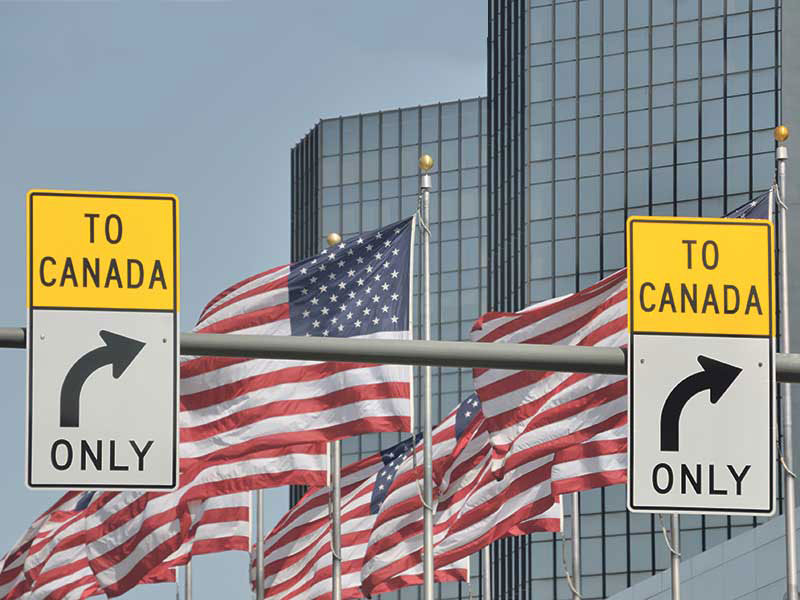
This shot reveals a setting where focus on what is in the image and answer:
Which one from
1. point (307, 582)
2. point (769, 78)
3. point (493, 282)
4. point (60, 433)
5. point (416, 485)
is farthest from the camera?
point (493, 282)

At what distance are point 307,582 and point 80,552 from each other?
3811mm

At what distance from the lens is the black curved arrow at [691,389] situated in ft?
34.1

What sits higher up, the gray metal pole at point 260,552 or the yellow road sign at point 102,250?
the yellow road sign at point 102,250

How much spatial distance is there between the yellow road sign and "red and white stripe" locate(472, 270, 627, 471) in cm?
1439

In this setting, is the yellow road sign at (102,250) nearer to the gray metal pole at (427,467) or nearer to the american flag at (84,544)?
the gray metal pole at (427,467)

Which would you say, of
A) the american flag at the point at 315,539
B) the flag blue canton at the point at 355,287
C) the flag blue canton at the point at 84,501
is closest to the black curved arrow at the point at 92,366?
the flag blue canton at the point at 355,287

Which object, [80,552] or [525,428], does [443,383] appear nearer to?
[80,552]

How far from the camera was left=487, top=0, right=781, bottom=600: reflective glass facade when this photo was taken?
10012cm

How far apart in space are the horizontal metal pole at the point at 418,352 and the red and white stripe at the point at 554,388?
13981mm

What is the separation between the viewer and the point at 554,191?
106438mm

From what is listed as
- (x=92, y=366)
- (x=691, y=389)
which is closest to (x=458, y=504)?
(x=691, y=389)

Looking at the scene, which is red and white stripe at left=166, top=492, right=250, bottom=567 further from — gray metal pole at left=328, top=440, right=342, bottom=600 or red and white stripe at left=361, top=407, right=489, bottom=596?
red and white stripe at left=361, top=407, right=489, bottom=596

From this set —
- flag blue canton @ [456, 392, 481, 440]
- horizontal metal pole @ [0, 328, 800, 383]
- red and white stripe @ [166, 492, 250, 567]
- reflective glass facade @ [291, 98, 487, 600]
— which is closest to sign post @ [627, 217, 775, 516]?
horizontal metal pole @ [0, 328, 800, 383]

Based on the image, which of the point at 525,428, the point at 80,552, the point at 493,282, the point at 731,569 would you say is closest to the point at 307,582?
the point at 80,552
